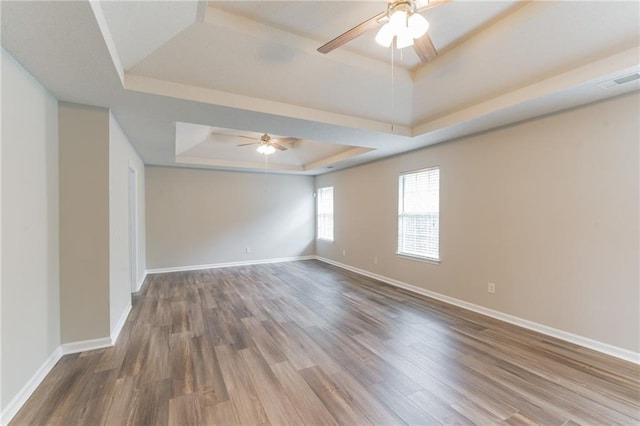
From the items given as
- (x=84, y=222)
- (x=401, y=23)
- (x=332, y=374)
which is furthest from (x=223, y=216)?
(x=401, y=23)

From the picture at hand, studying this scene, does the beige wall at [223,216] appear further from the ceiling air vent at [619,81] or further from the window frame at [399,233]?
the ceiling air vent at [619,81]

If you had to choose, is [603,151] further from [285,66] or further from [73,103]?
[73,103]

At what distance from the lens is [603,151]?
8.74 feet

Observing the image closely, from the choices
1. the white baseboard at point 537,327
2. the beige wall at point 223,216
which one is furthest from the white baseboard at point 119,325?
the white baseboard at point 537,327

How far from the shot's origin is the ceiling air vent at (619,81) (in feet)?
7.38

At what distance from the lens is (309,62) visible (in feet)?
9.09

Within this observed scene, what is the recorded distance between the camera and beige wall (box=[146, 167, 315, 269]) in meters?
6.11

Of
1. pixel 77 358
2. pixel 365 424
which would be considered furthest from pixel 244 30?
pixel 77 358

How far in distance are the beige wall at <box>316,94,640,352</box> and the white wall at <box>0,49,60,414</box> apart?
15.1 feet

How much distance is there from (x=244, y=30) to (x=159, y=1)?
0.71m

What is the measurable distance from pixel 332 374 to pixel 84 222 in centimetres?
274

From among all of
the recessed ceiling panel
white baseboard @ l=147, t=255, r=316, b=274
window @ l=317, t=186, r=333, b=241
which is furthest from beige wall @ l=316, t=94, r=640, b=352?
white baseboard @ l=147, t=255, r=316, b=274

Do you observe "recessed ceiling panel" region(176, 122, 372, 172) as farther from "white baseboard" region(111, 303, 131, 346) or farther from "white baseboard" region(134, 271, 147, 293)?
"white baseboard" region(111, 303, 131, 346)

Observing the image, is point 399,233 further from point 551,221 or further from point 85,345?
point 85,345
